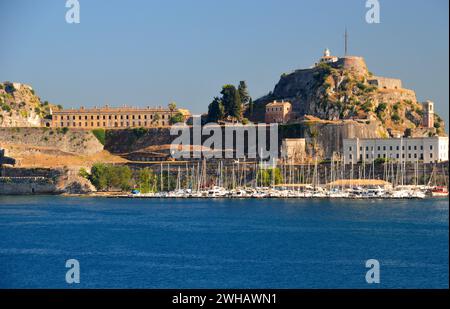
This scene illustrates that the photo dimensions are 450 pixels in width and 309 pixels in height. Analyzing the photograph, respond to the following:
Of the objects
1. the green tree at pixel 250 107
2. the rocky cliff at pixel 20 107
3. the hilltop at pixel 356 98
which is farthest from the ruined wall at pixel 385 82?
the rocky cliff at pixel 20 107

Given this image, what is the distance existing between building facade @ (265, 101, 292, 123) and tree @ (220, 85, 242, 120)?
8.68 ft

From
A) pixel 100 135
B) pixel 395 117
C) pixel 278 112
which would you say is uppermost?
pixel 278 112

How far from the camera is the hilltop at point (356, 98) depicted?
81750 millimetres

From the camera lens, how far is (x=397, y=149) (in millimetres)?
73250

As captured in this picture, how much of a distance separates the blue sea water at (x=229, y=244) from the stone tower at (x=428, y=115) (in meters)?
19.6

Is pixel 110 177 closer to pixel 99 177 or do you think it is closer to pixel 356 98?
pixel 99 177

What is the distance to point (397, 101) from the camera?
8400cm

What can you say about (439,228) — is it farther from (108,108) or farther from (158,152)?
(108,108)

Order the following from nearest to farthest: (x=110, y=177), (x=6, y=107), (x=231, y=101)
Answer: (x=110, y=177) < (x=231, y=101) < (x=6, y=107)

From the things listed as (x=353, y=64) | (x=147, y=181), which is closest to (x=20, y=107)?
(x=147, y=181)

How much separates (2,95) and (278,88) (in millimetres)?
28363

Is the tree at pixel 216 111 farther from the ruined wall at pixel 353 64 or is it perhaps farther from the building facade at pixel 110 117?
the ruined wall at pixel 353 64

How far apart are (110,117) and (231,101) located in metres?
14.5
